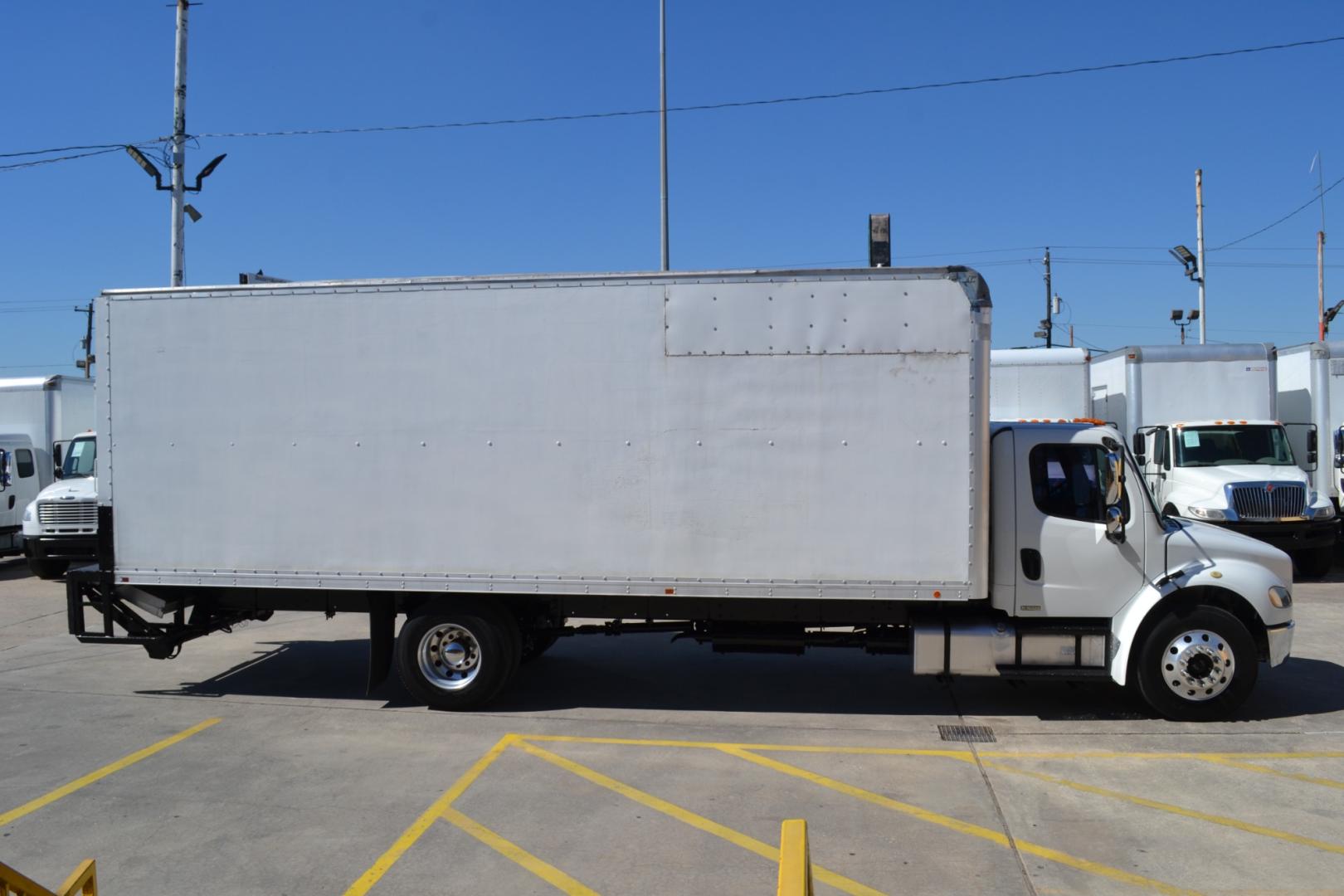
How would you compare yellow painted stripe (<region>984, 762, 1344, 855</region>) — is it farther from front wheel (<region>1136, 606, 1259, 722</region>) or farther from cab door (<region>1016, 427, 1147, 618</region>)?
front wheel (<region>1136, 606, 1259, 722</region>)

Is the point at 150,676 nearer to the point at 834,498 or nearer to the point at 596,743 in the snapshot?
the point at 596,743

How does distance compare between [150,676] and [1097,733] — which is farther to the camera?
[150,676]

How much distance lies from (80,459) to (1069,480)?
16.1 m

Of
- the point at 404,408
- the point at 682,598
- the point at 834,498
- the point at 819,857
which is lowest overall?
the point at 819,857

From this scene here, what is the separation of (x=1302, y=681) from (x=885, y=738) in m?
4.25

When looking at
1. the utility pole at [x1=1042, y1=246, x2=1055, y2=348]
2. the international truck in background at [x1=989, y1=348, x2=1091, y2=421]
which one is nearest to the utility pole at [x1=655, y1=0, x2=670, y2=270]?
the international truck in background at [x1=989, y1=348, x2=1091, y2=421]

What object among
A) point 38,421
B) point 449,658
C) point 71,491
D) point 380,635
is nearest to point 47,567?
point 71,491

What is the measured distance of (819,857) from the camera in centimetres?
515

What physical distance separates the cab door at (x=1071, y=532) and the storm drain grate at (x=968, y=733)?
0.94 m

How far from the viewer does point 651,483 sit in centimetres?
739

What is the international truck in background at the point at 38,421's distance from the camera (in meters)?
18.7

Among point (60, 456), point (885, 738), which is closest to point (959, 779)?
point (885, 738)

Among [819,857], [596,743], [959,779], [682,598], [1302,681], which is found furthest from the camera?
[1302,681]

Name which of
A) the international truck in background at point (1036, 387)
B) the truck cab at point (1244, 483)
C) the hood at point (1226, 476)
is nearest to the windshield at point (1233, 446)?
the truck cab at point (1244, 483)
